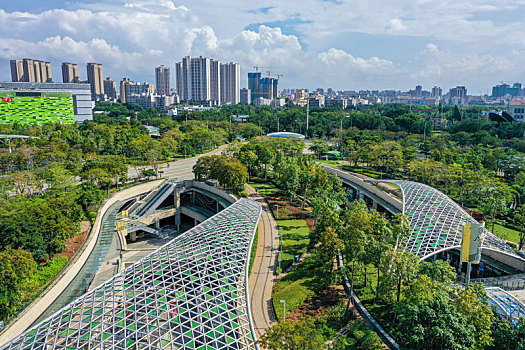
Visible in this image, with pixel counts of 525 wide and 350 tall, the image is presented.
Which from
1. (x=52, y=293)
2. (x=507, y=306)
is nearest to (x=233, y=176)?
(x=52, y=293)

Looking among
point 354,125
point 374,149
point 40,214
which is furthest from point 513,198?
point 354,125

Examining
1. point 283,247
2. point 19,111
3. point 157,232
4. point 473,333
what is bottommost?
point 157,232

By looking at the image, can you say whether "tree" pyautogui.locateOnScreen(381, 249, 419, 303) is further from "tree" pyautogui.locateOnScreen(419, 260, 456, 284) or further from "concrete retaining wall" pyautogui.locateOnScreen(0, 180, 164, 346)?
"concrete retaining wall" pyautogui.locateOnScreen(0, 180, 164, 346)

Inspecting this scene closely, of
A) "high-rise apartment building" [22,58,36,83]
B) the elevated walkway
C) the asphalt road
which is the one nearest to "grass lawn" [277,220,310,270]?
the elevated walkway

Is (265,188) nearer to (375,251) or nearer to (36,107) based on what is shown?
(375,251)

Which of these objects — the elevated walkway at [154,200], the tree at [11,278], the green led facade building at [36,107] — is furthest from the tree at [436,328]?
the green led facade building at [36,107]

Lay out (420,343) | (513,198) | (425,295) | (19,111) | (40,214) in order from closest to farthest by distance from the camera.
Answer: (420,343) < (425,295) < (40,214) < (513,198) < (19,111)

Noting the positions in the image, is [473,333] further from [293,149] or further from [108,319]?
[293,149]
